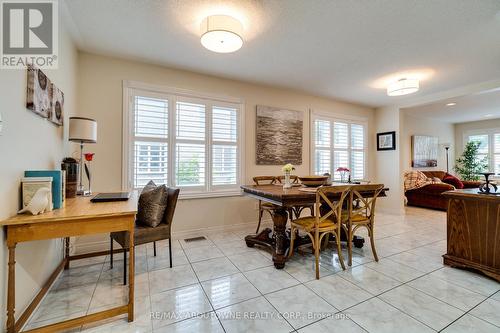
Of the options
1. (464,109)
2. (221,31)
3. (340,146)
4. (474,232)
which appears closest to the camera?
(221,31)

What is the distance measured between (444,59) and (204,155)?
11.7 feet

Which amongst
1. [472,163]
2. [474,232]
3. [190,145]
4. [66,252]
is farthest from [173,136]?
[472,163]

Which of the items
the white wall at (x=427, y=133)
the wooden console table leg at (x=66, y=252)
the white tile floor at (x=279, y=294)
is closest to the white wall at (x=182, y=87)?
the wooden console table leg at (x=66, y=252)

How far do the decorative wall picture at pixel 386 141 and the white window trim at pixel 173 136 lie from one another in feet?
11.6

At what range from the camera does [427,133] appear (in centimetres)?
690

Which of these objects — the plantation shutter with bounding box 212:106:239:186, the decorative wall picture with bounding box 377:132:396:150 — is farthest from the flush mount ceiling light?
the decorative wall picture with bounding box 377:132:396:150

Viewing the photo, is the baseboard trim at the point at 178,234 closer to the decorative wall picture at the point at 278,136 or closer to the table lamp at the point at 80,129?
the decorative wall picture at the point at 278,136

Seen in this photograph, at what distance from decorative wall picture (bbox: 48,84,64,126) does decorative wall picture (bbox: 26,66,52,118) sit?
0.26 ft

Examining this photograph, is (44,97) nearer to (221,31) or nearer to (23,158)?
(23,158)

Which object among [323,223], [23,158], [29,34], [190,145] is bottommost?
[323,223]

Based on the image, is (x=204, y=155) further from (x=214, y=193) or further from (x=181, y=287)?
(x=181, y=287)

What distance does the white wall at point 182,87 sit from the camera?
9.43 ft

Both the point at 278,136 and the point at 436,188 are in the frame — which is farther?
the point at 436,188

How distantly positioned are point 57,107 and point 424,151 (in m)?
8.39
